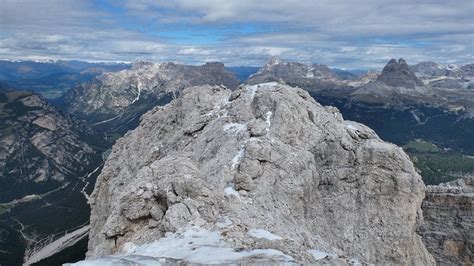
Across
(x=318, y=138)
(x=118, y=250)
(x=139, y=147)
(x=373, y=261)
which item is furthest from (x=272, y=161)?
(x=139, y=147)

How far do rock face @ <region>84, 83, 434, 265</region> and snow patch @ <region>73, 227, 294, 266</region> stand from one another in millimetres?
132

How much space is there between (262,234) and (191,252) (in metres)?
6.07

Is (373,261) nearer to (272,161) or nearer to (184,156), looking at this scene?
(272,161)

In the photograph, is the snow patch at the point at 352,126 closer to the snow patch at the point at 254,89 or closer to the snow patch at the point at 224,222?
the snow patch at the point at 254,89

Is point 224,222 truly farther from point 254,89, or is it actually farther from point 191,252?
point 254,89

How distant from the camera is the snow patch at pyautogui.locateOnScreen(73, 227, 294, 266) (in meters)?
27.5

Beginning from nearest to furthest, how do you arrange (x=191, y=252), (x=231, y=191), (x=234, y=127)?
(x=191, y=252), (x=231, y=191), (x=234, y=127)

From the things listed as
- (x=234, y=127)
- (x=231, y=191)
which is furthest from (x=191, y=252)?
(x=234, y=127)

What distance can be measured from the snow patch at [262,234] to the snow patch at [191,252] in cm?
250

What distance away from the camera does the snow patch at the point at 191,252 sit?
2750 centimetres

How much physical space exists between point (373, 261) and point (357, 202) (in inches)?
211

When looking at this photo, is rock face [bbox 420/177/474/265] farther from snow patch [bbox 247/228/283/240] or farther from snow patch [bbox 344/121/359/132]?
snow patch [bbox 247/228/283/240]

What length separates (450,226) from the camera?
72438 millimetres

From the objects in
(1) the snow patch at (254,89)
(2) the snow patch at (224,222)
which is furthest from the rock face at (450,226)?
(2) the snow patch at (224,222)
